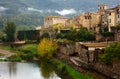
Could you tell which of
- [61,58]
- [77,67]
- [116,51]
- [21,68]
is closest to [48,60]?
[61,58]

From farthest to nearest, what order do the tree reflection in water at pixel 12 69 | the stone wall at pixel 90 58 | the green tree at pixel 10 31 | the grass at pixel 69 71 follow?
the green tree at pixel 10 31 → the tree reflection in water at pixel 12 69 → the grass at pixel 69 71 → the stone wall at pixel 90 58

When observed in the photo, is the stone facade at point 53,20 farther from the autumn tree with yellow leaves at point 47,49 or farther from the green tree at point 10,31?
the autumn tree with yellow leaves at point 47,49

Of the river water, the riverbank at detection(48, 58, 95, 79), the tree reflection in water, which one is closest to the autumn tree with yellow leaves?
the riverbank at detection(48, 58, 95, 79)

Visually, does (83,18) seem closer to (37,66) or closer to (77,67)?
(37,66)

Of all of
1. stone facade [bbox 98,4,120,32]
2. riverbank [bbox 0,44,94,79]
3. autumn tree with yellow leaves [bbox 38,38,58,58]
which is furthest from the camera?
stone facade [bbox 98,4,120,32]

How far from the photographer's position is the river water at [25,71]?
3849 cm

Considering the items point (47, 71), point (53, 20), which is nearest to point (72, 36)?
point (47, 71)

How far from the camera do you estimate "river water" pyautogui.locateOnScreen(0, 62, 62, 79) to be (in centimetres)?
3849

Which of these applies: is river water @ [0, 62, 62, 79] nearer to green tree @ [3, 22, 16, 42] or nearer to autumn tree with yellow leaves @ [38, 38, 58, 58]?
autumn tree with yellow leaves @ [38, 38, 58, 58]

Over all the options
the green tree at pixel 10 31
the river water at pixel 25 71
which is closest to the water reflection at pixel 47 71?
the river water at pixel 25 71

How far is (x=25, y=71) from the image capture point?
138 feet

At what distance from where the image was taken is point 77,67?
39781 mm

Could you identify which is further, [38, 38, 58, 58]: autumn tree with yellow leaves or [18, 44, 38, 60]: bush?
[18, 44, 38, 60]: bush

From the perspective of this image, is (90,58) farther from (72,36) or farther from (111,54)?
(72,36)
